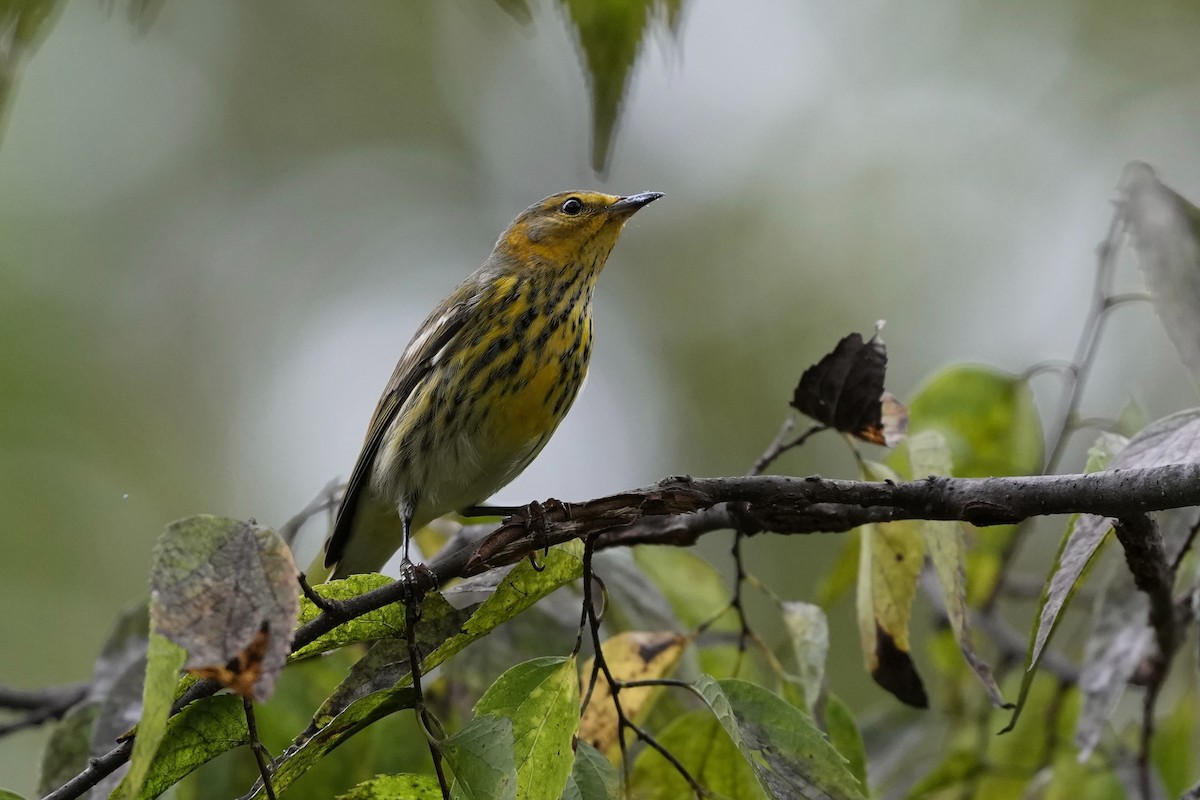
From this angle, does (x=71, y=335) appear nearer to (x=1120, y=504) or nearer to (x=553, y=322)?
(x=553, y=322)

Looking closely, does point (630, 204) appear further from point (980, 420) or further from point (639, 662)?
point (639, 662)

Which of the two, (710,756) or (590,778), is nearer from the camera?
(590,778)

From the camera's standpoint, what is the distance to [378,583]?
186 centimetres

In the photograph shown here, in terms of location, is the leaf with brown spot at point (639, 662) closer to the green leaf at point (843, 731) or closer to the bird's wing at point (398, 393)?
the green leaf at point (843, 731)

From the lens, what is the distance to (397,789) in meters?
1.70

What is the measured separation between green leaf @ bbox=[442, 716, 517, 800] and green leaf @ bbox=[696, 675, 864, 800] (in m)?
0.37

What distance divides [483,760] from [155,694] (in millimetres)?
523

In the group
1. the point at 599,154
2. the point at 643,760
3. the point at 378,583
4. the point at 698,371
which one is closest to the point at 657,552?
the point at 643,760

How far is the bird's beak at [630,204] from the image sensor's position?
186 inches

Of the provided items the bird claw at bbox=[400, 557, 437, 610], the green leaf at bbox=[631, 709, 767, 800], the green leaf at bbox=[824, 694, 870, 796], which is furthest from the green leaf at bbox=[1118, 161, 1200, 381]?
the bird claw at bbox=[400, 557, 437, 610]

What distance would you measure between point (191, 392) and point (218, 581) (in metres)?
11.2

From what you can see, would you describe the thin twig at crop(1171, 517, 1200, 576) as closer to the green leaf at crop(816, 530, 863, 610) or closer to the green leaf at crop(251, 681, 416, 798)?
the green leaf at crop(816, 530, 863, 610)

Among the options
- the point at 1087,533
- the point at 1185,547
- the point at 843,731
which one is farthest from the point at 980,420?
the point at 1087,533

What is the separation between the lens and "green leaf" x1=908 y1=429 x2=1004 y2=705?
79.4 inches
